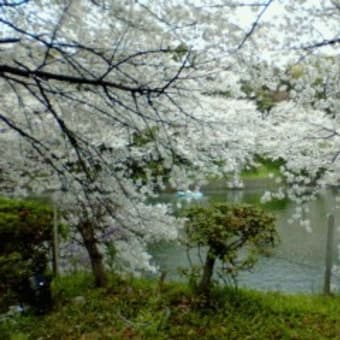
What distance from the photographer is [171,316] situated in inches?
157

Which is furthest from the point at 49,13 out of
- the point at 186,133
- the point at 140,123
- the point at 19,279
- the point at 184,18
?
the point at 19,279

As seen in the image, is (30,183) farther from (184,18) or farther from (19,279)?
(184,18)

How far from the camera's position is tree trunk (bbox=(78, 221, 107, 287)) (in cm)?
484

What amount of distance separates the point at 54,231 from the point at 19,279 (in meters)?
0.83

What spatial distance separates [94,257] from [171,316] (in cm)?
119

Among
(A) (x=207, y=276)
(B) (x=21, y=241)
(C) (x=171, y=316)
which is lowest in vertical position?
(C) (x=171, y=316)

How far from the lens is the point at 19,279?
13.4 ft

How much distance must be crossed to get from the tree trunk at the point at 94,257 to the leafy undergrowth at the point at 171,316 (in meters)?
0.12

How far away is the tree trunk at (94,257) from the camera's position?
484cm

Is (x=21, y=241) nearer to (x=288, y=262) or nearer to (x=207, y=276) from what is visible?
(x=207, y=276)

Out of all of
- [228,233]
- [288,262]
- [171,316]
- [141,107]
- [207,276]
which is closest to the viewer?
[141,107]

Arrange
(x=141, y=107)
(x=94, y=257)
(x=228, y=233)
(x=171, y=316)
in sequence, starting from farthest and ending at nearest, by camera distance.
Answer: (x=94, y=257)
(x=228, y=233)
(x=171, y=316)
(x=141, y=107)

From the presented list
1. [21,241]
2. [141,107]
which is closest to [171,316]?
[21,241]

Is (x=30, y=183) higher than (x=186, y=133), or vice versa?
(x=186, y=133)
